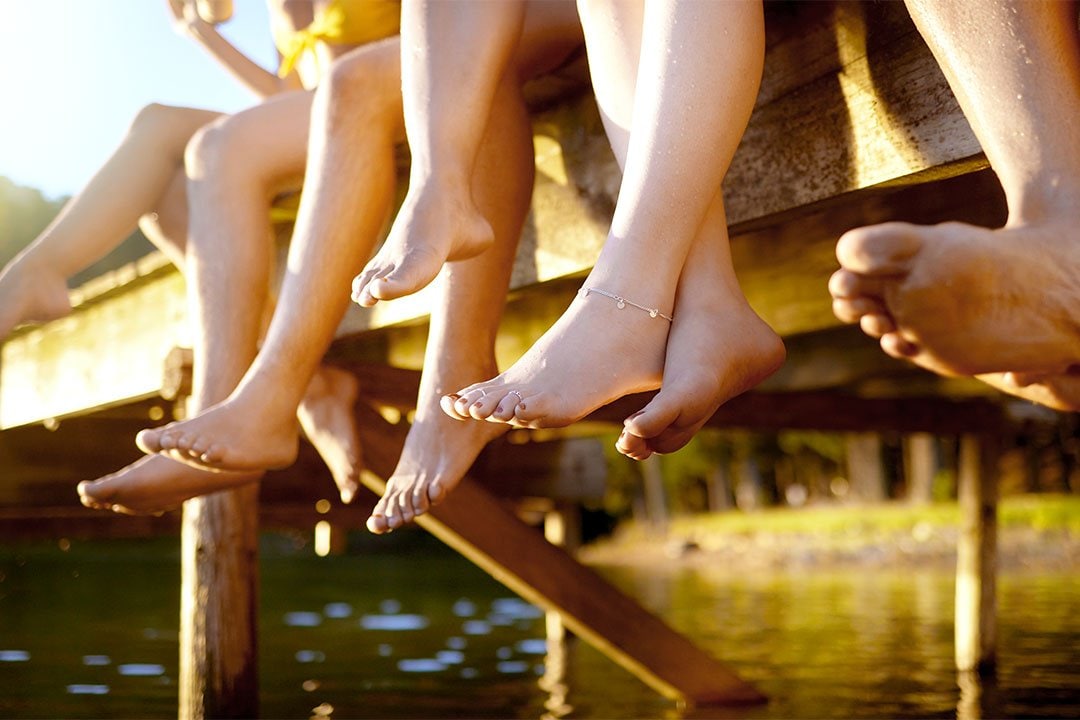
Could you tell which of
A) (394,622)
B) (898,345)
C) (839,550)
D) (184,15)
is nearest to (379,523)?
(898,345)

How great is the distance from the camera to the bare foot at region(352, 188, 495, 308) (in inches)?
57.9

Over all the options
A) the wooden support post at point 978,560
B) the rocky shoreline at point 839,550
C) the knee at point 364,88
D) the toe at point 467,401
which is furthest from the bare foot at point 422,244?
the rocky shoreline at point 839,550

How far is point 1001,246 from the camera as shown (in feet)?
3.38

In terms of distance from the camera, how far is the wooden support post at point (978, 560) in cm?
415

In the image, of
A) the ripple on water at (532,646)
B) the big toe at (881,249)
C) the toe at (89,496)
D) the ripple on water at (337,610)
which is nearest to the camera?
the big toe at (881,249)

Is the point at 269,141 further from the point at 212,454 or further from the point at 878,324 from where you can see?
the point at 878,324

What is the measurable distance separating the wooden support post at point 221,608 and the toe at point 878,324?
2152 mm

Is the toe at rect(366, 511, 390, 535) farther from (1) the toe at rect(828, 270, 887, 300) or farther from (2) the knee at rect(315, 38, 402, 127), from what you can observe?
(1) the toe at rect(828, 270, 887, 300)

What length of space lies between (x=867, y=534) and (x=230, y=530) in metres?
14.8

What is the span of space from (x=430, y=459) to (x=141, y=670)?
8.91 ft

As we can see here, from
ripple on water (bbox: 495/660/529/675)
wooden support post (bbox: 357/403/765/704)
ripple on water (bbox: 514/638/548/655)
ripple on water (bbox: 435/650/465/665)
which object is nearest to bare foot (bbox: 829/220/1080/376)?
wooden support post (bbox: 357/403/765/704)

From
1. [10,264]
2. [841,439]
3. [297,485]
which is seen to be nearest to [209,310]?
[10,264]

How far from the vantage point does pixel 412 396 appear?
2.86 m

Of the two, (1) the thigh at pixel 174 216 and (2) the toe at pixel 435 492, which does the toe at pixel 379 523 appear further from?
(1) the thigh at pixel 174 216
